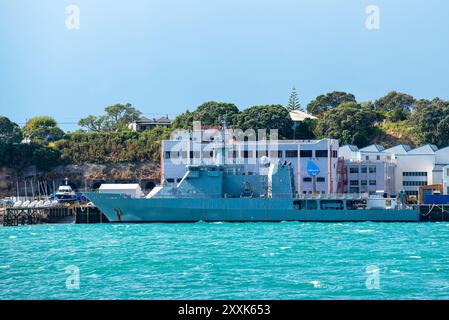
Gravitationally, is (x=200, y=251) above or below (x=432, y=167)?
below

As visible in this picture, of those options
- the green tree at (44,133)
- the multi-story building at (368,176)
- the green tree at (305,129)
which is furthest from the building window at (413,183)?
the green tree at (44,133)

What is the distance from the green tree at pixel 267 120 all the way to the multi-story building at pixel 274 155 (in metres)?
15.9

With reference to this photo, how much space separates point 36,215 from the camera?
59.2m

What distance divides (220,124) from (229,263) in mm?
54424

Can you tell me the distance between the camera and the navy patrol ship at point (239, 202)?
179 ft

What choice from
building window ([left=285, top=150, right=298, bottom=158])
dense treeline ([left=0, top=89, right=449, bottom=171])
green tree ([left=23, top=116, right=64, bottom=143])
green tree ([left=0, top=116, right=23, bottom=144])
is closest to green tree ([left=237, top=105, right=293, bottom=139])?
dense treeline ([left=0, top=89, right=449, bottom=171])

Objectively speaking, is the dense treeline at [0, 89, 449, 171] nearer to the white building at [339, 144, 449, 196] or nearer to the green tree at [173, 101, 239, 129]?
the green tree at [173, 101, 239, 129]

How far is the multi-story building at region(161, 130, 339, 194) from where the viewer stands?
6519cm

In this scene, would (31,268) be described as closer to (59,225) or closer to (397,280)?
(397,280)

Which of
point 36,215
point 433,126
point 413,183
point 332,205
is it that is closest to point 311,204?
point 332,205

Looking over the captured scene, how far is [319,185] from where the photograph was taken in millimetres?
66250

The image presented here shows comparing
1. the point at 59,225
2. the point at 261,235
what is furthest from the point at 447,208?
the point at 59,225

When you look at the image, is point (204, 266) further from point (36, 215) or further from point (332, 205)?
point (36, 215)

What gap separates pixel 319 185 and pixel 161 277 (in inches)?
1682
